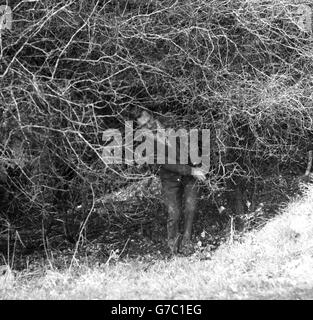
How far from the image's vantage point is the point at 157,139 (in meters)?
7.71

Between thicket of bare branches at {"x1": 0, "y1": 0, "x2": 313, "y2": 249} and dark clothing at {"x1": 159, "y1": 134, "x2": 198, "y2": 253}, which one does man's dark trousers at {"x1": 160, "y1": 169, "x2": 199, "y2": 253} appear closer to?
dark clothing at {"x1": 159, "y1": 134, "x2": 198, "y2": 253}

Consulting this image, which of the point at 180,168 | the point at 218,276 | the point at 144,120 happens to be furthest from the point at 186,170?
the point at 218,276

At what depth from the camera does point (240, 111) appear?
24.5 feet

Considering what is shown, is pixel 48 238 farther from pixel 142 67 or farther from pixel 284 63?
pixel 284 63

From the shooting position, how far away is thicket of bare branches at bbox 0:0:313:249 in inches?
254

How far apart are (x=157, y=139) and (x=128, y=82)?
2.98 ft

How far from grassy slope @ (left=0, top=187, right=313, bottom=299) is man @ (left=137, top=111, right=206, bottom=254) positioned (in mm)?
602

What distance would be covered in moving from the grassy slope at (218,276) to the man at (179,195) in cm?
60

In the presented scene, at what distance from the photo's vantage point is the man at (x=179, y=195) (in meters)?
7.97

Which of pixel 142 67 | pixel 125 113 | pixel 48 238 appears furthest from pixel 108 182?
pixel 48 238

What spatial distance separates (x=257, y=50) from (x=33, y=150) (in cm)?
331

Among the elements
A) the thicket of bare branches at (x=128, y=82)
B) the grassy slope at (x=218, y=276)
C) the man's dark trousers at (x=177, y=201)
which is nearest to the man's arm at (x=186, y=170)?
the man's dark trousers at (x=177, y=201)

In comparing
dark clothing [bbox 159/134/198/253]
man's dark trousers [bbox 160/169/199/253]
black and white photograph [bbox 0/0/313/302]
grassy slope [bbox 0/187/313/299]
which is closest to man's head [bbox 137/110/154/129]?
black and white photograph [bbox 0/0/313/302]

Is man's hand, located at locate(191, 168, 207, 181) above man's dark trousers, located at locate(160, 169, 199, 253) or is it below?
above
